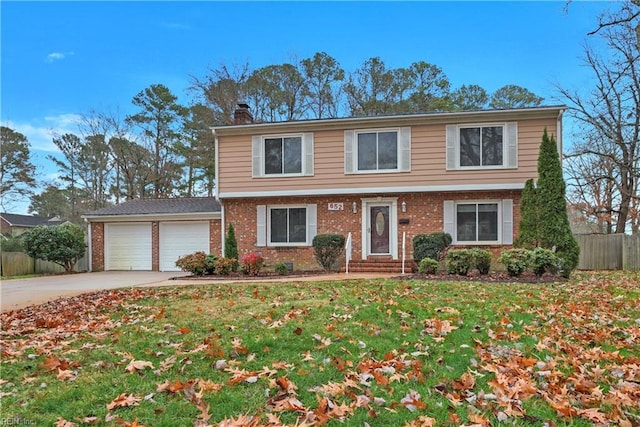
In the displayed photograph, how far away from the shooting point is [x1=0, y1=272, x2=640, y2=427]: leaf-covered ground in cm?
281

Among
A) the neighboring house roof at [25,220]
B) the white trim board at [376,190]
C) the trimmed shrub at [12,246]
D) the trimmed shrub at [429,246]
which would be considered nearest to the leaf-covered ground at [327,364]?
the trimmed shrub at [429,246]

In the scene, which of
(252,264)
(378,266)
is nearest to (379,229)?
(378,266)

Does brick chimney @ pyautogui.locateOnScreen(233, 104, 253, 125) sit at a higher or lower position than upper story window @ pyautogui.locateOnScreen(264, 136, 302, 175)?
higher

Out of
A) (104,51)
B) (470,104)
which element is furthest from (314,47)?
(104,51)

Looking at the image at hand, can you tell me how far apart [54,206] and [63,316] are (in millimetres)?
32819

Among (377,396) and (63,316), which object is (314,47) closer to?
(63,316)

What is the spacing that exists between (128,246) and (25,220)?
961 inches

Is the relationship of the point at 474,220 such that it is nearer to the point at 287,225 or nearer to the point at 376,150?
the point at 376,150

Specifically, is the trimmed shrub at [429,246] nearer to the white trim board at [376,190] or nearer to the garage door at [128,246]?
the white trim board at [376,190]

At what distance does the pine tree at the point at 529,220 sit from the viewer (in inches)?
433

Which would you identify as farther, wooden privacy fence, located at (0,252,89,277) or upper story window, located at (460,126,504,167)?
wooden privacy fence, located at (0,252,89,277)

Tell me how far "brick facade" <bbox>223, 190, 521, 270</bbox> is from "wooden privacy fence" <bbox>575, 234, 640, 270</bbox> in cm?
421

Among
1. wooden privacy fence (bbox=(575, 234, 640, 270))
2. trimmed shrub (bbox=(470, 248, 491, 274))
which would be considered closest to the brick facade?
trimmed shrub (bbox=(470, 248, 491, 274))

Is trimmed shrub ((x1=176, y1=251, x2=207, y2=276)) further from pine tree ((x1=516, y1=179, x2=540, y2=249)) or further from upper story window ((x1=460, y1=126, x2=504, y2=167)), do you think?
pine tree ((x1=516, y1=179, x2=540, y2=249))
